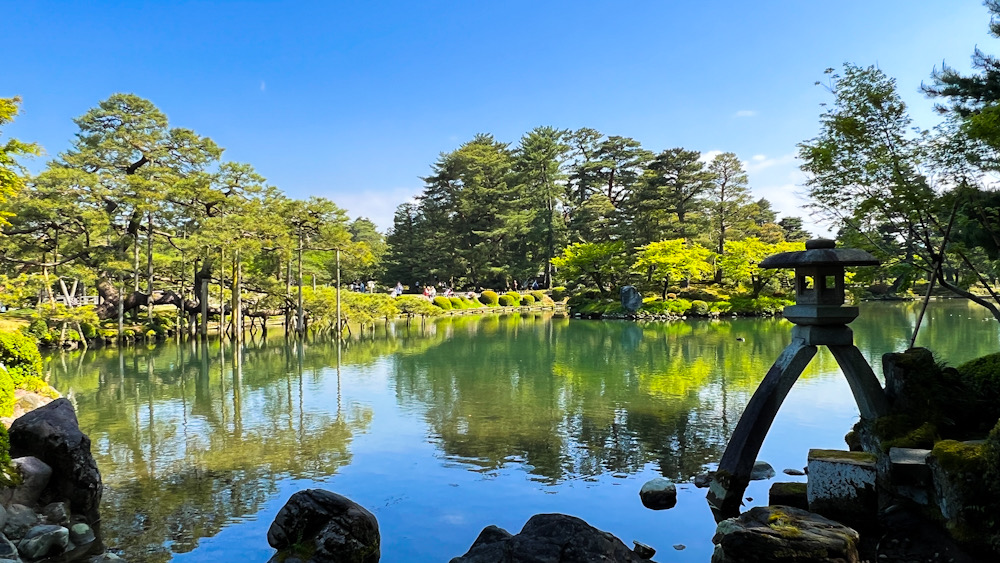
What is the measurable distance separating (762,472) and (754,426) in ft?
4.40

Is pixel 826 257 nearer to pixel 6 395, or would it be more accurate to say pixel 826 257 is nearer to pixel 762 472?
pixel 762 472

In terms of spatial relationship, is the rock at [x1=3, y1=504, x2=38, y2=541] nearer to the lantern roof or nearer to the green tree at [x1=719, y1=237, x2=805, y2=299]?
the lantern roof

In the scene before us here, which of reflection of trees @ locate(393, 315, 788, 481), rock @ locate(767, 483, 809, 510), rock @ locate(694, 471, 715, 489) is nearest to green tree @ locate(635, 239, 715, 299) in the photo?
reflection of trees @ locate(393, 315, 788, 481)

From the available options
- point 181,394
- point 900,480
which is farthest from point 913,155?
point 181,394

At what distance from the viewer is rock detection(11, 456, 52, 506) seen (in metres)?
5.00

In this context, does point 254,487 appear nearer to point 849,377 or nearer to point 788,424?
point 849,377

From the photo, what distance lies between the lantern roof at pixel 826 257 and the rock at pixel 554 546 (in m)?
2.95

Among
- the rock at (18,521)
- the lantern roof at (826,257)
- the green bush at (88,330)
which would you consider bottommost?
the rock at (18,521)

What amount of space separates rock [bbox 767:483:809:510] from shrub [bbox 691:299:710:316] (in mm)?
25636

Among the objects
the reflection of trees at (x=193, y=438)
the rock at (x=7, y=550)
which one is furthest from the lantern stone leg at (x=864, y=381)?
the rock at (x=7, y=550)

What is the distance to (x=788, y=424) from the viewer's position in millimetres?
8508

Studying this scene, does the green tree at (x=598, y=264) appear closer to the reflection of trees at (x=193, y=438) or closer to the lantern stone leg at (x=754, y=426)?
the reflection of trees at (x=193, y=438)

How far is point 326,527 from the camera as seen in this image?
14.0 feet

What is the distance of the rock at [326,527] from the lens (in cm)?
423
